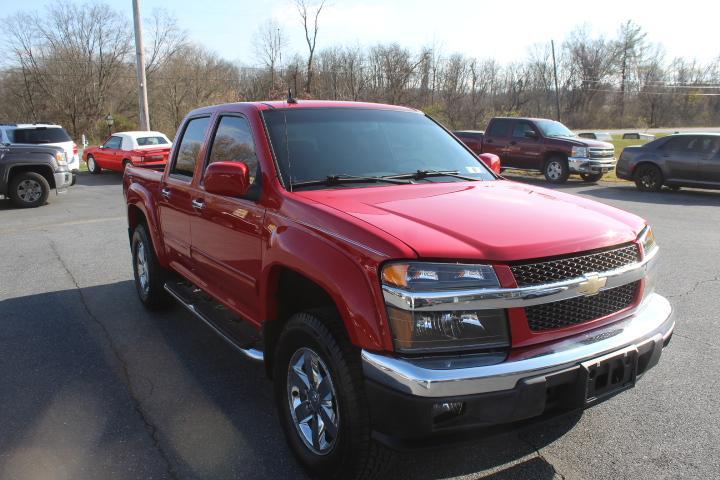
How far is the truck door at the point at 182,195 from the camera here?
4137mm

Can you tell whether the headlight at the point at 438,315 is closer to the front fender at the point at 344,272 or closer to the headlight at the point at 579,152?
the front fender at the point at 344,272

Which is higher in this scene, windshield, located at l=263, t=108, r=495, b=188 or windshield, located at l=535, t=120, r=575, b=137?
windshield, located at l=535, t=120, r=575, b=137

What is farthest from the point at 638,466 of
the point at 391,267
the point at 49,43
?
the point at 49,43

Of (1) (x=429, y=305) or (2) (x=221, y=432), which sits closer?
(1) (x=429, y=305)

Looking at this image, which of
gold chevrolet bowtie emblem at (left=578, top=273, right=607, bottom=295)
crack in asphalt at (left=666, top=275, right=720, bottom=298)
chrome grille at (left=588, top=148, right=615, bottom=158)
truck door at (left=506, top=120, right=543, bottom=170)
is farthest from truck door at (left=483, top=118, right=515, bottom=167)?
gold chevrolet bowtie emblem at (left=578, top=273, right=607, bottom=295)

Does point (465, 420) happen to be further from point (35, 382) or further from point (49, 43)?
point (49, 43)

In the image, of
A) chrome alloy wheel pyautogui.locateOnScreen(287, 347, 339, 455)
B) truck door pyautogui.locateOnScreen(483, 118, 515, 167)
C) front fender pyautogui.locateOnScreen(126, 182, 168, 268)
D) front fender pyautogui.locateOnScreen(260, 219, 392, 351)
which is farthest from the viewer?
truck door pyautogui.locateOnScreen(483, 118, 515, 167)

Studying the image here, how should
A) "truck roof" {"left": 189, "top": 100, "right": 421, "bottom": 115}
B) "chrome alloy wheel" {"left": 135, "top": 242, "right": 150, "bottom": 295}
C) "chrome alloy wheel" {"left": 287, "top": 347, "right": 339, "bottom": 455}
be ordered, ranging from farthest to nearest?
"chrome alloy wheel" {"left": 135, "top": 242, "right": 150, "bottom": 295} → "truck roof" {"left": 189, "top": 100, "right": 421, "bottom": 115} → "chrome alloy wheel" {"left": 287, "top": 347, "right": 339, "bottom": 455}

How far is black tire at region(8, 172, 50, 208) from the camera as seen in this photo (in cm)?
1252

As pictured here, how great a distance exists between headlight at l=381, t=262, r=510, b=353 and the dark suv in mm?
14055

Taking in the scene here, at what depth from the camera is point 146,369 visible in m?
3.96

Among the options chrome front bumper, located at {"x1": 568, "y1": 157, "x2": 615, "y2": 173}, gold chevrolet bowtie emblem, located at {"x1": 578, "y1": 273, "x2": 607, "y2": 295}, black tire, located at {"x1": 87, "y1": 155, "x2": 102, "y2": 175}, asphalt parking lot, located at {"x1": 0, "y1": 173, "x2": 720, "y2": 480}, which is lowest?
asphalt parking lot, located at {"x1": 0, "y1": 173, "x2": 720, "y2": 480}

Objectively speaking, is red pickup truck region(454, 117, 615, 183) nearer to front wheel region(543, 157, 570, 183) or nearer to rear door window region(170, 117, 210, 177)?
front wheel region(543, 157, 570, 183)

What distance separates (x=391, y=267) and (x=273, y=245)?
0.91 m
